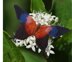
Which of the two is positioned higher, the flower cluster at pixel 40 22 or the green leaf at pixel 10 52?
the flower cluster at pixel 40 22

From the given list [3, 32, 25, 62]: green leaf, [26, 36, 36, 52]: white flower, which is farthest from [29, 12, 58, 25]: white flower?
[3, 32, 25, 62]: green leaf

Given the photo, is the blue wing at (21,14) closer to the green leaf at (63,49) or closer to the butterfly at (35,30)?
the butterfly at (35,30)

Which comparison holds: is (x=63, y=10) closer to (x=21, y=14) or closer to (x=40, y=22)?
(x=40, y=22)

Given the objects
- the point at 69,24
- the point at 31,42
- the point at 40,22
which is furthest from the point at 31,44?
the point at 69,24

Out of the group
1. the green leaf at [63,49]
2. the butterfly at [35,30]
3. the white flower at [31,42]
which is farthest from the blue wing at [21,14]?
the green leaf at [63,49]

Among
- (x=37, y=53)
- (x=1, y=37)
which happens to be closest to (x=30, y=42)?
(x=37, y=53)

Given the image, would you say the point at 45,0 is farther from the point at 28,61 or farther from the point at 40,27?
the point at 28,61
